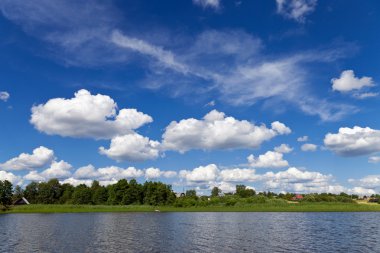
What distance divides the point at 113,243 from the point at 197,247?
1238cm

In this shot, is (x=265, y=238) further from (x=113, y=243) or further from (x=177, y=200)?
(x=177, y=200)

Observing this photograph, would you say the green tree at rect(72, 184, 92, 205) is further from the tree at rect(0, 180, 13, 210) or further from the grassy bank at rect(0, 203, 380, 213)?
the grassy bank at rect(0, 203, 380, 213)

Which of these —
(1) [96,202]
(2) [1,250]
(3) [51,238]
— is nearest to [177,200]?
(1) [96,202]

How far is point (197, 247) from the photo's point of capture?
160 ft

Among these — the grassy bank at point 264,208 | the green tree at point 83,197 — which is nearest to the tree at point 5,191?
the grassy bank at point 264,208

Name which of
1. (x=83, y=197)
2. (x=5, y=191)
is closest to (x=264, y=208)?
(x=83, y=197)

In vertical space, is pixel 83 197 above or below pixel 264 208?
above

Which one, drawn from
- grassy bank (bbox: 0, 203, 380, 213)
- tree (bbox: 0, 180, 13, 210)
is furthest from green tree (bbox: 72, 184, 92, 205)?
grassy bank (bbox: 0, 203, 380, 213)

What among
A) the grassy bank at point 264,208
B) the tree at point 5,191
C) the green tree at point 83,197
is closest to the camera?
the grassy bank at point 264,208

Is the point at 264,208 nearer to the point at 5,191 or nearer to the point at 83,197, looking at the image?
the point at 83,197

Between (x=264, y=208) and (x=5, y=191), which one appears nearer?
(x=264, y=208)

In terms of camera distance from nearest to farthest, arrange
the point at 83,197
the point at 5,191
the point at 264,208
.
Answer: the point at 264,208 < the point at 5,191 < the point at 83,197

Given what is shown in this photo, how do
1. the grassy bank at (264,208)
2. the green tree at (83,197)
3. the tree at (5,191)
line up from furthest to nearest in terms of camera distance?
the green tree at (83,197)
the tree at (5,191)
the grassy bank at (264,208)

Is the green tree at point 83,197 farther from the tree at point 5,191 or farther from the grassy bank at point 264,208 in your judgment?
the grassy bank at point 264,208
